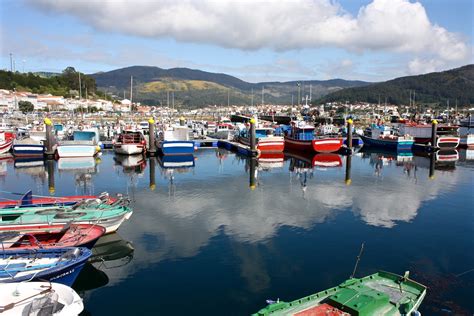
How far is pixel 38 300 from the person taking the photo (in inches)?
352

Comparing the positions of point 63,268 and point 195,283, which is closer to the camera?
point 63,268

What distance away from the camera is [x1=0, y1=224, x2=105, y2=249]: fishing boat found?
1279cm

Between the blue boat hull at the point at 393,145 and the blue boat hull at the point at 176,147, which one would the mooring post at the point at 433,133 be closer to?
the blue boat hull at the point at 393,145

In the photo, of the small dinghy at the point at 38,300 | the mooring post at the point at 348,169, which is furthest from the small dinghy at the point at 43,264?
the mooring post at the point at 348,169

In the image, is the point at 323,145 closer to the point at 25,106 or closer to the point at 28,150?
the point at 28,150

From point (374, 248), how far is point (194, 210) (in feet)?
31.5

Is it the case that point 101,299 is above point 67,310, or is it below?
below

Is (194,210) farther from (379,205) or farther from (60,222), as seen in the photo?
(379,205)

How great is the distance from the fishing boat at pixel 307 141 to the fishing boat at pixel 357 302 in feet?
112

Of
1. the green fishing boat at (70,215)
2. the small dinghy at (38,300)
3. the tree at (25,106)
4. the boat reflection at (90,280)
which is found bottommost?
the boat reflection at (90,280)

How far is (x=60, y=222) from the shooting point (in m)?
14.5

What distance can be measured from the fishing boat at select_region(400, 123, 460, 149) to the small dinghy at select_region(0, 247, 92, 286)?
4623 centimetres

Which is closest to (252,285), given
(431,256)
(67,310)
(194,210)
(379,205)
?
(67,310)

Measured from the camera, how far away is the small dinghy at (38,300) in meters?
8.76
